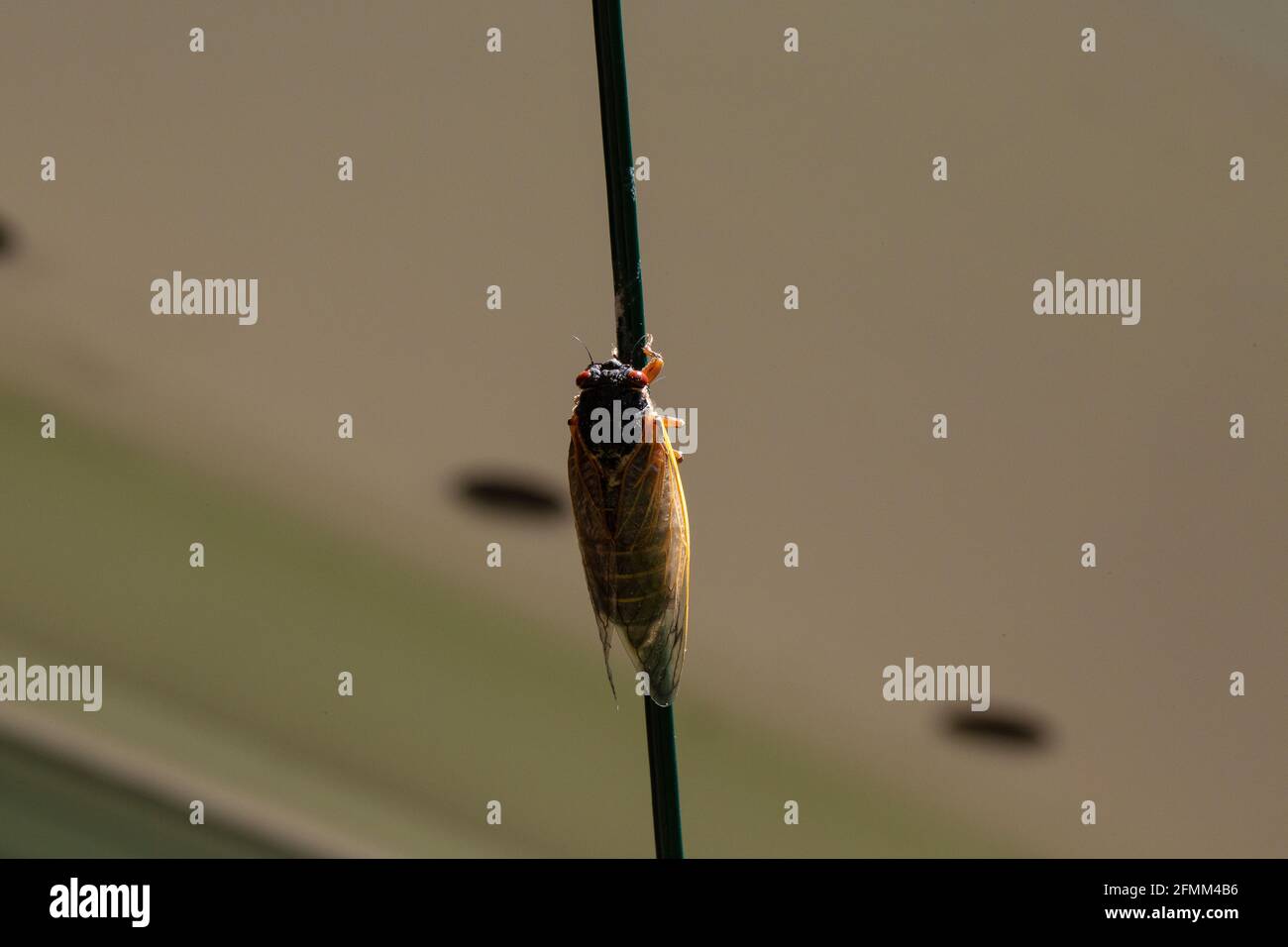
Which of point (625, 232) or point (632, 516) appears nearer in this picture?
point (625, 232)

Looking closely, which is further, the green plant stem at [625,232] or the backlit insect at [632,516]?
the backlit insect at [632,516]

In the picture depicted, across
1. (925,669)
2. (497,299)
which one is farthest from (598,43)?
(925,669)

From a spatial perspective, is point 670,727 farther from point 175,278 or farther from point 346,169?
point 175,278

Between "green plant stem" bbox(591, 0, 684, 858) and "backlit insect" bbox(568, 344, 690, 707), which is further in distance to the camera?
"backlit insect" bbox(568, 344, 690, 707)
